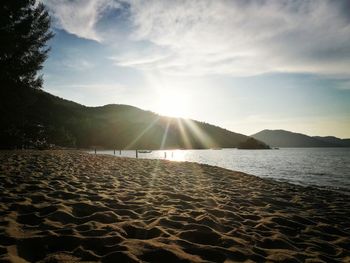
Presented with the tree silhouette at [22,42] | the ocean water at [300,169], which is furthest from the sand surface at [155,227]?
the tree silhouette at [22,42]

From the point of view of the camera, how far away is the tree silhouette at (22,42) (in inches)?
924

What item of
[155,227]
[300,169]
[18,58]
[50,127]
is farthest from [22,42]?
[300,169]

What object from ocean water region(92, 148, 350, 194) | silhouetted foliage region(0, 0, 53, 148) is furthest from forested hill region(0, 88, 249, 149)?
ocean water region(92, 148, 350, 194)

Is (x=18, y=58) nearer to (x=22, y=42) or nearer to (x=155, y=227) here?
(x=22, y=42)

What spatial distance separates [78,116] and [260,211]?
19289cm

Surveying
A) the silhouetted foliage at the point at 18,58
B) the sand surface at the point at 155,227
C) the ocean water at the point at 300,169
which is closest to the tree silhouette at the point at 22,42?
the silhouetted foliage at the point at 18,58

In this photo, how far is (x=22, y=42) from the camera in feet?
82.3

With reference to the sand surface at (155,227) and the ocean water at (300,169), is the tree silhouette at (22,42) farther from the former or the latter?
the ocean water at (300,169)

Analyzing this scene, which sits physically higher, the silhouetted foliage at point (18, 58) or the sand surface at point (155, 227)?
the silhouetted foliage at point (18, 58)

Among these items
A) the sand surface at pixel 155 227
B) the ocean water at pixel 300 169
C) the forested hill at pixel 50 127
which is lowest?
the ocean water at pixel 300 169

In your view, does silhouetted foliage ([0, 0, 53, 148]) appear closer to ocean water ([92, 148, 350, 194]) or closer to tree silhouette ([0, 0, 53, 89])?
tree silhouette ([0, 0, 53, 89])

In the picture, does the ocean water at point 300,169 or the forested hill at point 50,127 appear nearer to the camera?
the ocean water at point 300,169

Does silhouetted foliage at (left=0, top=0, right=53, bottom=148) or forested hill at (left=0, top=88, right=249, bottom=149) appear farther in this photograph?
forested hill at (left=0, top=88, right=249, bottom=149)

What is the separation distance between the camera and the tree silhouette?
23469mm
